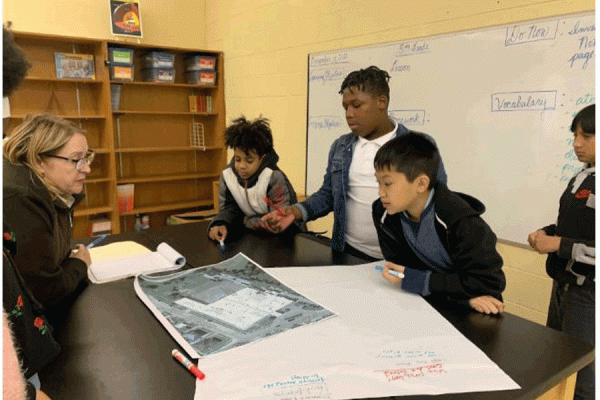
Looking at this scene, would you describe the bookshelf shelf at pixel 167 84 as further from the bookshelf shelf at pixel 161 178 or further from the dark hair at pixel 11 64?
the dark hair at pixel 11 64

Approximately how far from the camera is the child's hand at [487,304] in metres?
1.10

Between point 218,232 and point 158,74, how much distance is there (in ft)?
9.92

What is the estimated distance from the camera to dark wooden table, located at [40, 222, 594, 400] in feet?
2.65

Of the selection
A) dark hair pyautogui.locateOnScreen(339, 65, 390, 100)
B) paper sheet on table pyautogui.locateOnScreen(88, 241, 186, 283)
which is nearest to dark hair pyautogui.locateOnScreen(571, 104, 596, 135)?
dark hair pyautogui.locateOnScreen(339, 65, 390, 100)

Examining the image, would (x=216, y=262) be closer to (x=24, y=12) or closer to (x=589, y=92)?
(x=589, y=92)

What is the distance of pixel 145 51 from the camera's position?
4414mm

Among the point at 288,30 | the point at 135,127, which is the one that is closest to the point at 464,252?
the point at 288,30

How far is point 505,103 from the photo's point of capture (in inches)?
96.3

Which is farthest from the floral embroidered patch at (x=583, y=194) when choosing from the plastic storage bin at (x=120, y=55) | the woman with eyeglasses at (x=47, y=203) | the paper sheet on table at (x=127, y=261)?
the plastic storage bin at (x=120, y=55)

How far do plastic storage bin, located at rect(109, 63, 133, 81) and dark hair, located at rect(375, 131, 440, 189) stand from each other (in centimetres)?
346

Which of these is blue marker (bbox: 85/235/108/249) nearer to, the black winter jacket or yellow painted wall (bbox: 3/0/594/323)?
the black winter jacket

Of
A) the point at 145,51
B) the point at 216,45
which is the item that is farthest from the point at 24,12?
the point at 216,45

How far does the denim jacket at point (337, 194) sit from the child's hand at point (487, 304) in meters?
0.75

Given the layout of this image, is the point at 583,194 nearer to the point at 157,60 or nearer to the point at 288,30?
the point at 288,30
